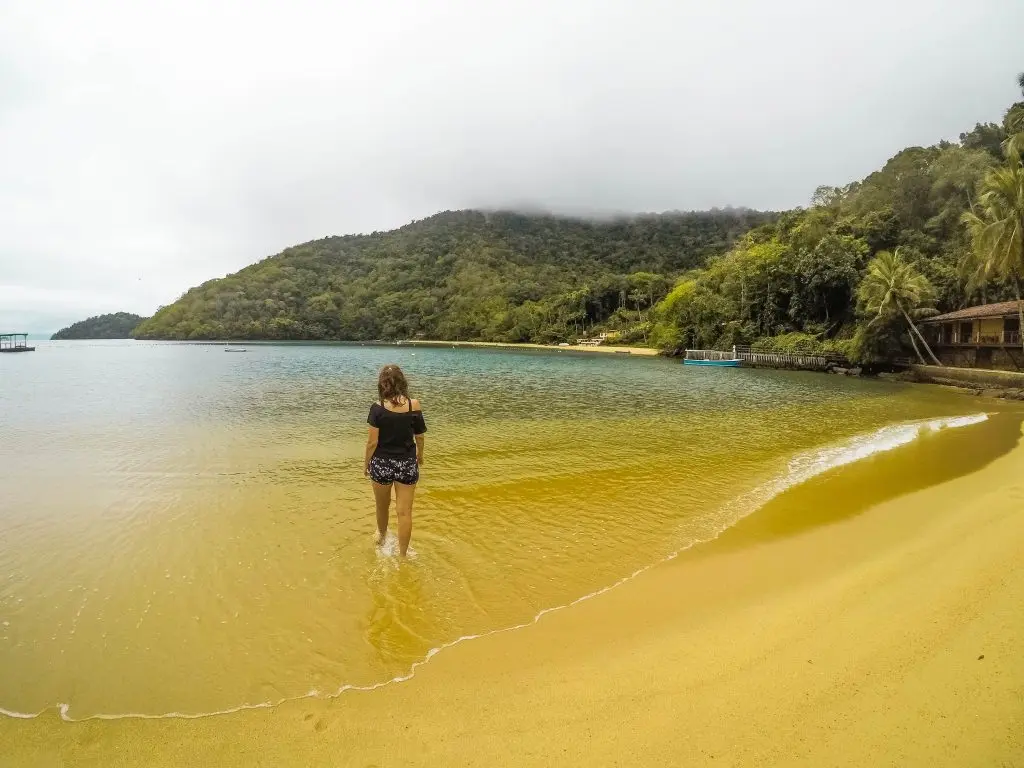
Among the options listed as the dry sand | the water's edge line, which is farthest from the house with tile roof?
the dry sand

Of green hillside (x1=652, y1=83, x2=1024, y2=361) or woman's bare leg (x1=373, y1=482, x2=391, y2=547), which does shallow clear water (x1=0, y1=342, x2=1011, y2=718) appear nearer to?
woman's bare leg (x1=373, y1=482, x2=391, y2=547)

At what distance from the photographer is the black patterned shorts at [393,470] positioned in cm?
554

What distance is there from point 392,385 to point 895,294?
135ft

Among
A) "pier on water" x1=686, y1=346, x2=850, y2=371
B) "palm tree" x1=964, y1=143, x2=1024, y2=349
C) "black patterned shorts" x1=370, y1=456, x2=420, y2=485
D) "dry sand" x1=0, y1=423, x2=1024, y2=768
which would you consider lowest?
"dry sand" x1=0, y1=423, x2=1024, y2=768

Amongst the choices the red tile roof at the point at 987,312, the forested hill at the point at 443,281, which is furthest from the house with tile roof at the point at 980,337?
the forested hill at the point at 443,281

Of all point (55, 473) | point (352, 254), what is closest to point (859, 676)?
point (55, 473)

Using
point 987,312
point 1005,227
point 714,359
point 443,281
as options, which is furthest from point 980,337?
point 443,281

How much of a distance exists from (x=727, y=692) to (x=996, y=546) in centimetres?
460

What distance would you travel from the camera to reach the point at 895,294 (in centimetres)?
3528

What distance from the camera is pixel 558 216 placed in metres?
180

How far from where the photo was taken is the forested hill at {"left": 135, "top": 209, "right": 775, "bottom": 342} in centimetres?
13012

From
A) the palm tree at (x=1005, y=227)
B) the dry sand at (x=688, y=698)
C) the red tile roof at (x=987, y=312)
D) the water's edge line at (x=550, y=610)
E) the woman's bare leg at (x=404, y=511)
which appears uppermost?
the palm tree at (x=1005, y=227)

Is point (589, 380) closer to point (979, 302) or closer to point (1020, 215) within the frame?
point (1020, 215)

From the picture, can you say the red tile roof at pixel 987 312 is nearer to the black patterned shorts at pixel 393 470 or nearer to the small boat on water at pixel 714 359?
the small boat on water at pixel 714 359
